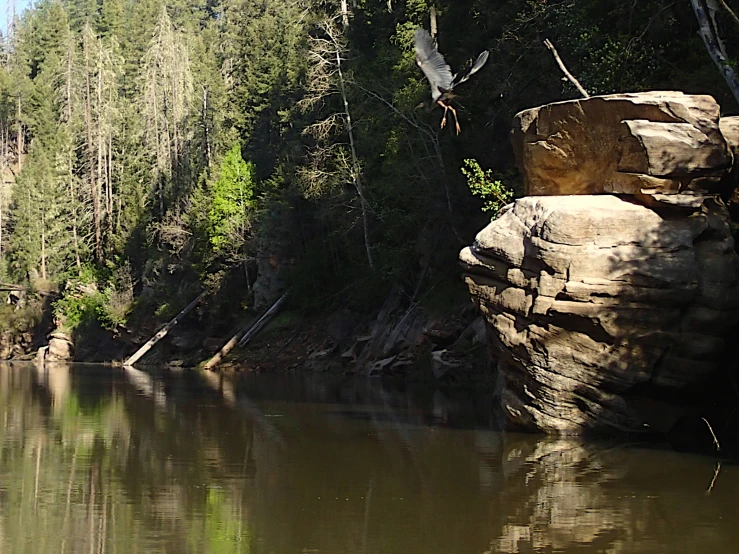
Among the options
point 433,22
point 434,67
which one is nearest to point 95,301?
point 433,22

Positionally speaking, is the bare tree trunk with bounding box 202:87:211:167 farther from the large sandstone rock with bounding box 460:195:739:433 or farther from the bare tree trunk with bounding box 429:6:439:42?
the large sandstone rock with bounding box 460:195:739:433

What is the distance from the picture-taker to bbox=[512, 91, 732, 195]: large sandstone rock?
14102 millimetres

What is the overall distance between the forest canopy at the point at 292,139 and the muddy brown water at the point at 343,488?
319 inches

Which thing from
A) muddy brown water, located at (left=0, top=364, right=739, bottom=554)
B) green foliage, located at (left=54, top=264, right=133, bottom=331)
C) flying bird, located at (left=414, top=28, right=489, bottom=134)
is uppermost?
flying bird, located at (left=414, top=28, right=489, bottom=134)

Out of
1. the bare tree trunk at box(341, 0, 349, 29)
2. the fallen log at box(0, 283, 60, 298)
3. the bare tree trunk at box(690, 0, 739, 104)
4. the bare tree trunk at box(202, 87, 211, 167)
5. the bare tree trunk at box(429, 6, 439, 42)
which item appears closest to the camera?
the bare tree trunk at box(690, 0, 739, 104)

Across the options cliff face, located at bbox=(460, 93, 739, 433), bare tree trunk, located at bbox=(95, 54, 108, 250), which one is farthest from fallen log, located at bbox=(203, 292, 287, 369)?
cliff face, located at bbox=(460, 93, 739, 433)

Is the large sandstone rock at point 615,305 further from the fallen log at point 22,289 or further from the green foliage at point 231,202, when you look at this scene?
the fallen log at point 22,289

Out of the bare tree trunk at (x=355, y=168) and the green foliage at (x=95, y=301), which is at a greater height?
the bare tree trunk at (x=355, y=168)

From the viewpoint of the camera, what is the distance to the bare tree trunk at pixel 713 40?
15.4m

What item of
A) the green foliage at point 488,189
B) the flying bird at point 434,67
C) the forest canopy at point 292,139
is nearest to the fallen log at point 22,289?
the forest canopy at point 292,139

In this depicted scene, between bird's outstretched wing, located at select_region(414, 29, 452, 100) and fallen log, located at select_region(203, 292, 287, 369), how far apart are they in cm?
2361

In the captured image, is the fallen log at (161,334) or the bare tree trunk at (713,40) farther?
the fallen log at (161,334)

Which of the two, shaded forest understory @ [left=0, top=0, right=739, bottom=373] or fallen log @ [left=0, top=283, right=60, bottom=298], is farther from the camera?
fallen log @ [left=0, top=283, right=60, bottom=298]

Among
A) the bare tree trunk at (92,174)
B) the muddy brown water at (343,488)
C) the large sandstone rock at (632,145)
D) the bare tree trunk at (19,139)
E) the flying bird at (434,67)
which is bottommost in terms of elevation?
the muddy brown water at (343,488)
